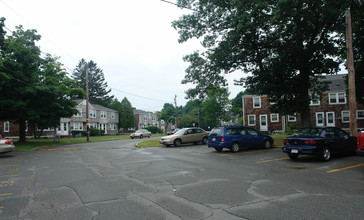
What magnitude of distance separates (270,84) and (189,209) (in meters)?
14.8

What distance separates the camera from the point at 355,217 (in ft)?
13.7

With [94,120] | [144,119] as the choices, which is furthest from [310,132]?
[144,119]

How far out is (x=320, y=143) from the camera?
10.4 meters

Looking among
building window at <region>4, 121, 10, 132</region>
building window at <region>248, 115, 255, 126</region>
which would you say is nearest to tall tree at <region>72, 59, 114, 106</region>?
building window at <region>4, 121, 10, 132</region>

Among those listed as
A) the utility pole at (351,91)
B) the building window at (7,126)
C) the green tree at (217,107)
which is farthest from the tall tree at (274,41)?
the building window at (7,126)

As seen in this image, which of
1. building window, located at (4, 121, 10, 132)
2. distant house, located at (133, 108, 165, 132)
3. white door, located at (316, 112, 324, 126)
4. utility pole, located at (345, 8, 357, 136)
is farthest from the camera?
distant house, located at (133, 108, 165, 132)

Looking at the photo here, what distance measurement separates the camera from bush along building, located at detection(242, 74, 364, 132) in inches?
1425

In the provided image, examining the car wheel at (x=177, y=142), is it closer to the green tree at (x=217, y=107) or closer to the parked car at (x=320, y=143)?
the parked car at (x=320, y=143)

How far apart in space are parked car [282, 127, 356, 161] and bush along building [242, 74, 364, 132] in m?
23.4

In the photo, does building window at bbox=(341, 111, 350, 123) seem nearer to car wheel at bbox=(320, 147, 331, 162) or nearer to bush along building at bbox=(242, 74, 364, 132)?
bush along building at bbox=(242, 74, 364, 132)

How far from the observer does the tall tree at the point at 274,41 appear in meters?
15.0

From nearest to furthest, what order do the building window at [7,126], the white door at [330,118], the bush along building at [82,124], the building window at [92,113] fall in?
the white door at [330,118], the building window at [7,126], the bush along building at [82,124], the building window at [92,113]

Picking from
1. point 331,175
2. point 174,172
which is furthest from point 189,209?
point 331,175

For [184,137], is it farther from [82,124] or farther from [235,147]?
[82,124]
